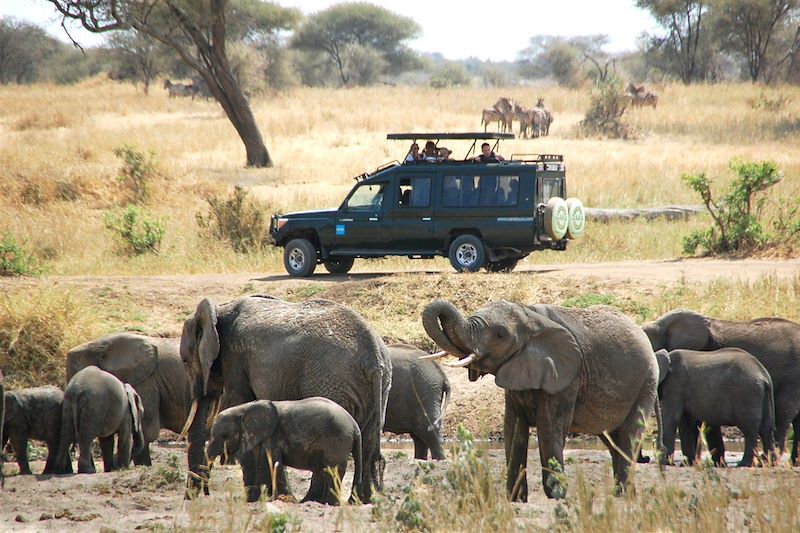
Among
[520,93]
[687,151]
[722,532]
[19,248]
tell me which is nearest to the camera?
[722,532]

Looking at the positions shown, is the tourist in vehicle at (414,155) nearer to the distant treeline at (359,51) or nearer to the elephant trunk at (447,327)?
the elephant trunk at (447,327)

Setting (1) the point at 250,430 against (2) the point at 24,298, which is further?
(2) the point at 24,298

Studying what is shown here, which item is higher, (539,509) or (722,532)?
(722,532)

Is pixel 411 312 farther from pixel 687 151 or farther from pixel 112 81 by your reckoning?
pixel 112 81

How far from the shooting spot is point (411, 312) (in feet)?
57.4

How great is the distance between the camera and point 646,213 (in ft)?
88.5

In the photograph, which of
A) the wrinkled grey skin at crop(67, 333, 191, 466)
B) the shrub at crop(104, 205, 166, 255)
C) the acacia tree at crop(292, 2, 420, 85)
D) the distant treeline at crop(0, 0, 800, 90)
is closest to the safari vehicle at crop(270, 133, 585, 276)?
the shrub at crop(104, 205, 166, 255)

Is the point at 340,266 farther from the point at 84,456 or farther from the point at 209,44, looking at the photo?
the point at 209,44

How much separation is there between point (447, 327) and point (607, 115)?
116 ft

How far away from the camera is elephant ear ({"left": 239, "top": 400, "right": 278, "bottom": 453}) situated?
27.8 feet

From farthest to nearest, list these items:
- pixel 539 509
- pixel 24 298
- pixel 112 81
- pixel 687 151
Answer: pixel 112 81, pixel 687 151, pixel 24 298, pixel 539 509

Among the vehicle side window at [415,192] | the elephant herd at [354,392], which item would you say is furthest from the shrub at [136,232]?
the elephant herd at [354,392]

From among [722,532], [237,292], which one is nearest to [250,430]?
[722,532]

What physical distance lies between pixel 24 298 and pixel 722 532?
1162cm
